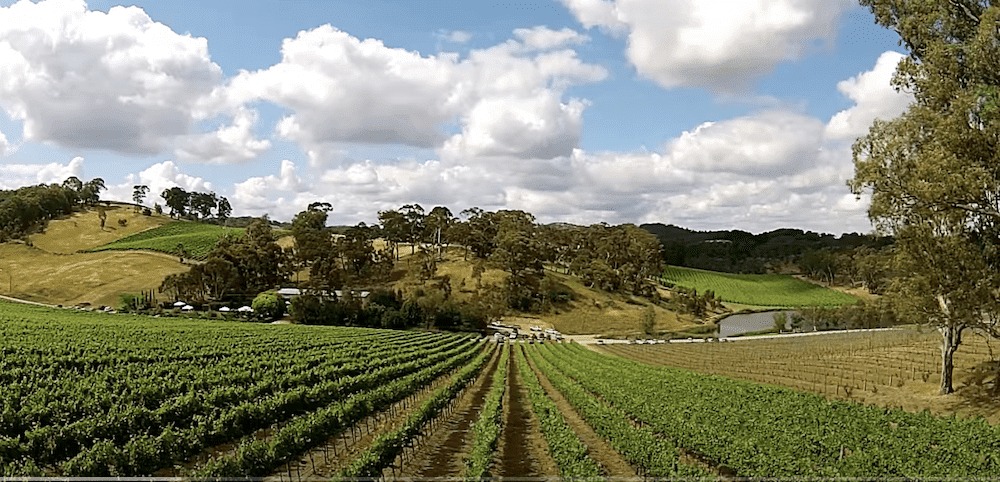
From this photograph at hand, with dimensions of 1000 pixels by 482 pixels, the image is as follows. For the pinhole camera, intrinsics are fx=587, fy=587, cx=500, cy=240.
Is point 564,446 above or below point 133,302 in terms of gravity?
below

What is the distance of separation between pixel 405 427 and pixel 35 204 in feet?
559

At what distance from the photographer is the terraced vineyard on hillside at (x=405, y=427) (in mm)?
15289

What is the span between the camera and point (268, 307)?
8244cm

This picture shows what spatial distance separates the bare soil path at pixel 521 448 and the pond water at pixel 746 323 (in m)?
68.9

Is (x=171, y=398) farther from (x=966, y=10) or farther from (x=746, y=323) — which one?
(x=746, y=323)

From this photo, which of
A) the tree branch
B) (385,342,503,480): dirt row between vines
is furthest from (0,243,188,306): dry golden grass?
the tree branch

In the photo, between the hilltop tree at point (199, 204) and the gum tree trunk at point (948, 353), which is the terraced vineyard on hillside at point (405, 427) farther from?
the hilltop tree at point (199, 204)

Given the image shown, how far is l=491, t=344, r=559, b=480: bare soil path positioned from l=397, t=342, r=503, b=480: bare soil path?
1.33 metres

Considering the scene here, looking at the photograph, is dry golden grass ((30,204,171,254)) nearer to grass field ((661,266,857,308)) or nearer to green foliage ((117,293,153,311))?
green foliage ((117,293,153,311))

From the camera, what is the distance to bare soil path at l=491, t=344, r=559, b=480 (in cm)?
1820

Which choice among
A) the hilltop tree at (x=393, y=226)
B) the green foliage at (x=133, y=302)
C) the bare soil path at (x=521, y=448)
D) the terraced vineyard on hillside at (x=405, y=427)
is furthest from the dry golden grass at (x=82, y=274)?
the bare soil path at (x=521, y=448)

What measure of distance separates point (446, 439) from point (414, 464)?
3.97 metres

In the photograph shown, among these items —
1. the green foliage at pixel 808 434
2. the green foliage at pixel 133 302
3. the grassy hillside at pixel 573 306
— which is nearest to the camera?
the green foliage at pixel 808 434

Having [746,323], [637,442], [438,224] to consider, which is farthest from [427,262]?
[637,442]
